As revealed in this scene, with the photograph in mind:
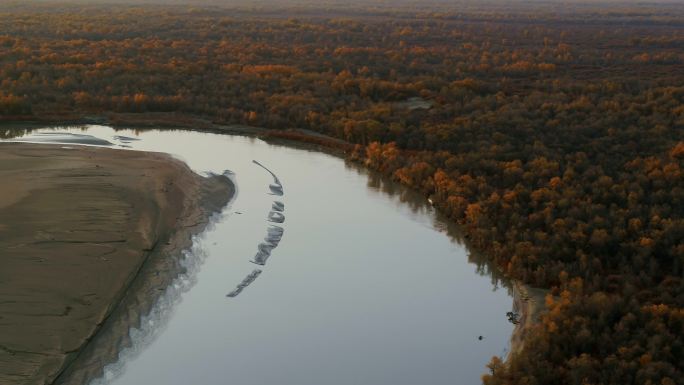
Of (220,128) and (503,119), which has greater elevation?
(503,119)

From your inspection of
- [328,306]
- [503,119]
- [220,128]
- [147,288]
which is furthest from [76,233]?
[503,119]

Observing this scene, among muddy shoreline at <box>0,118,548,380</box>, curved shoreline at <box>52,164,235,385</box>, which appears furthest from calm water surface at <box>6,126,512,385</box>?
muddy shoreline at <box>0,118,548,380</box>

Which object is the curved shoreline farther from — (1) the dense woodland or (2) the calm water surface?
(1) the dense woodland

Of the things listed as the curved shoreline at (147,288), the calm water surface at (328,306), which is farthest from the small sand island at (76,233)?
the calm water surface at (328,306)

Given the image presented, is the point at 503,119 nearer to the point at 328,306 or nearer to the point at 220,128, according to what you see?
the point at 220,128

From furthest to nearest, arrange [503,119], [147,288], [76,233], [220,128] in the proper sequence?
[220,128] → [503,119] → [76,233] → [147,288]

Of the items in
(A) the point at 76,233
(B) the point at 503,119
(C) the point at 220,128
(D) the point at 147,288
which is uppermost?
(A) the point at 76,233
